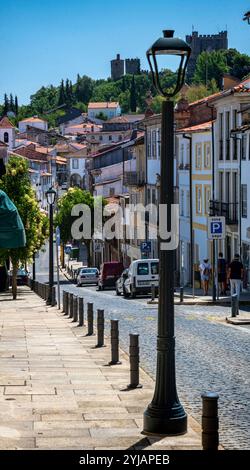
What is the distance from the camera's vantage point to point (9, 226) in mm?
15469

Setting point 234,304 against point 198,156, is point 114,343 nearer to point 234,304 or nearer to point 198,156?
point 234,304

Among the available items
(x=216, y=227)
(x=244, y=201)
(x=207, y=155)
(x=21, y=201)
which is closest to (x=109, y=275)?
(x=207, y=155)

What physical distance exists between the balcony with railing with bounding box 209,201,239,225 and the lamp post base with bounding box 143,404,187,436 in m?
37.6

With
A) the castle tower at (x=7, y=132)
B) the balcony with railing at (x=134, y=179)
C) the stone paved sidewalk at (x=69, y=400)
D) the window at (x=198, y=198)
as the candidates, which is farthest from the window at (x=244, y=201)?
the castle tower at (x=7, y=132)

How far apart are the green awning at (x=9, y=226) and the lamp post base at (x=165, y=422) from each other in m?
4.49

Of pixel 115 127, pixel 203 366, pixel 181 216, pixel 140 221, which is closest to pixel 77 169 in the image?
pixel 115 127

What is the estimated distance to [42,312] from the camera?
3400 centimetres

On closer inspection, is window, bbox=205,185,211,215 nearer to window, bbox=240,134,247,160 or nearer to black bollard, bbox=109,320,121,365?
window, bbox=240,134,247,160

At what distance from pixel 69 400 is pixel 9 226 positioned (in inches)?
109

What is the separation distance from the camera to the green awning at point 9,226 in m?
15.2

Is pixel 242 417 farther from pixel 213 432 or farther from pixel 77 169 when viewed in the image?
pixel 77 169

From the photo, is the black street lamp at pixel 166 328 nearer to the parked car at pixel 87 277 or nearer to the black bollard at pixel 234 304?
the black bollard at pixel 234 304

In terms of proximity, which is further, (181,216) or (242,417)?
(181,216)
